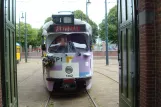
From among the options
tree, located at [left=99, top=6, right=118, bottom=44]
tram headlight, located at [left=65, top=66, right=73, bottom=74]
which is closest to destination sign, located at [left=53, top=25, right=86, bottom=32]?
tram headlight, located at [left=65, top=66, right=73, bottom=74]

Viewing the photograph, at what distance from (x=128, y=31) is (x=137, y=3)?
3.35 ft

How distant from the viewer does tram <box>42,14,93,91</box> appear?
11641 mm

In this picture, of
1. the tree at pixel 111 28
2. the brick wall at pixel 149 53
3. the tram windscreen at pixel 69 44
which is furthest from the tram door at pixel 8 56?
the tree at pixel 111 28

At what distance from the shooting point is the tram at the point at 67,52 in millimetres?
11641

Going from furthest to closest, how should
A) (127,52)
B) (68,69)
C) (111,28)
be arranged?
(111,28) < (68,69) < (127,52)

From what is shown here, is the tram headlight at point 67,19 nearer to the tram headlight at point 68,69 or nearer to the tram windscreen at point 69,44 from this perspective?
the tram windscreen at point 69,44

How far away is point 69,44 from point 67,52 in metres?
0.40

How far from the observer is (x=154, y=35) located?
19.5 ft

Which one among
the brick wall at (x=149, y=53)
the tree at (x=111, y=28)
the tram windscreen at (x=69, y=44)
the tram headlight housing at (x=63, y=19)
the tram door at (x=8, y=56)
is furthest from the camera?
the tree at (x=111, y=28)

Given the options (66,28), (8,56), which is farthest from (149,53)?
(66,28)

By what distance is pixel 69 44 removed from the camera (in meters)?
12.1

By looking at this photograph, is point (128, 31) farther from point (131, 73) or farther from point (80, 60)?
point (80, 60)

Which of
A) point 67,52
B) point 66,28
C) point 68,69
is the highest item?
point 66,28

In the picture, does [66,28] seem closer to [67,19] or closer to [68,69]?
[67,19]
